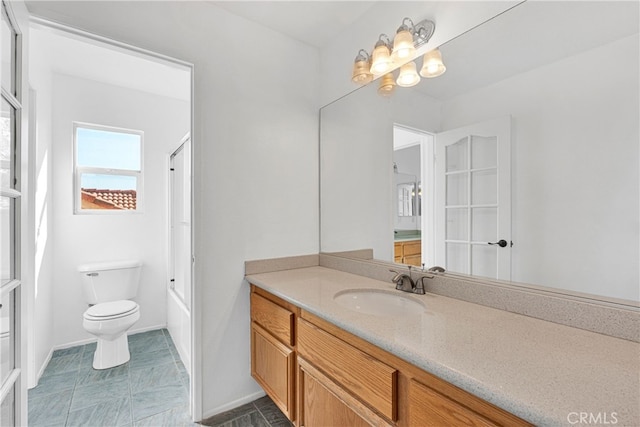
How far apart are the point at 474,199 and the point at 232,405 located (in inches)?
69.2

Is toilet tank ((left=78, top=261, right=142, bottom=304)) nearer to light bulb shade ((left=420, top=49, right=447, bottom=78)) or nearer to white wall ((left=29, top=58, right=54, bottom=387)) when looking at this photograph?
white wall ((left=29, top=58, right=54, bottom=387))

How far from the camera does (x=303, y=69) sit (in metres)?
2.04

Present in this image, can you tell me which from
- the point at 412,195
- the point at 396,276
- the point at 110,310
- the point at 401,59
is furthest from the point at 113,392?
the point at 401,59

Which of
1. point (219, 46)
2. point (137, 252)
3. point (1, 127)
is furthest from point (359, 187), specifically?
point (137, 252)

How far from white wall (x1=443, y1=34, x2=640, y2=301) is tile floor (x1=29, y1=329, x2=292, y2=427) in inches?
61.7

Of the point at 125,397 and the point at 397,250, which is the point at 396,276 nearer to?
Result: the point at 397,250

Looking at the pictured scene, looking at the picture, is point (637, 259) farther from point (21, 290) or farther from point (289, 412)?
point (21, 290)

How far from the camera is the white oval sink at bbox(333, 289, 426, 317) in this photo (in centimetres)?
134

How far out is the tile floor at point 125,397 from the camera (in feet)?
5.35

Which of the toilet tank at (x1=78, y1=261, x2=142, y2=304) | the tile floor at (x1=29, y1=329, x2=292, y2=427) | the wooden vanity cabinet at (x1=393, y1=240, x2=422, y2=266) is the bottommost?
the tile floor at (x1=29, y1=329, x2=292, y2=427)

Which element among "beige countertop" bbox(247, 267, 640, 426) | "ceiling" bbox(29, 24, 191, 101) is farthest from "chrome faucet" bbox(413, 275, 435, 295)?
"ceiling" bbox(29, 24, 191, 101)

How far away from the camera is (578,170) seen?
38.0 inches

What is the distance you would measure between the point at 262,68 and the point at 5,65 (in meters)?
1.21

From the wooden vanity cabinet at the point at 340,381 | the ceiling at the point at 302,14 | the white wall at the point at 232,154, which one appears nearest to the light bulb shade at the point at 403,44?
the ceiling at the point at 302,14
